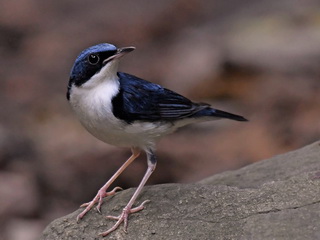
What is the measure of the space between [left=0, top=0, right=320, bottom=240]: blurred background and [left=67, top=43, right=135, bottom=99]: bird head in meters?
3.82

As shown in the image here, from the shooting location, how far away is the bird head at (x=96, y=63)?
18.4ft

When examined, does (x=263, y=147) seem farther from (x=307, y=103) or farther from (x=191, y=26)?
(x=191, y=26)

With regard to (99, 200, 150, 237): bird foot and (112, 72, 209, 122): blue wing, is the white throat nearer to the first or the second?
(112, 72, 209, 122): blue wing

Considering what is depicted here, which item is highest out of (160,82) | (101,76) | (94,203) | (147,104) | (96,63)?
(96,63)

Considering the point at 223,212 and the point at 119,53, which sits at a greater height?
the point at 119,53

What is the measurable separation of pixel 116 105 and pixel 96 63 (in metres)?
0.35

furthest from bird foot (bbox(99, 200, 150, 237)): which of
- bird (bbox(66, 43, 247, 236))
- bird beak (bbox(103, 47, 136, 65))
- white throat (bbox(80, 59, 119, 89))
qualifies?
bird beak (bbox(103, 47, 136, 65))

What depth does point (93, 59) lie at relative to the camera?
5613 mm

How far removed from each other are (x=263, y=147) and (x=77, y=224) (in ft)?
17.1

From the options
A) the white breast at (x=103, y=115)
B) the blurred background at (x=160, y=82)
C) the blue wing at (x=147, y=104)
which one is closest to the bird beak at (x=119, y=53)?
the white breast at (x=103, y=115)

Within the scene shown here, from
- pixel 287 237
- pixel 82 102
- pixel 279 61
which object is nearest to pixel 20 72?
pixel 279 61

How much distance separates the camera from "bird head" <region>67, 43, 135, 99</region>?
18.4 feet

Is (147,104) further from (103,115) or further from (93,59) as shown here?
(93,59)

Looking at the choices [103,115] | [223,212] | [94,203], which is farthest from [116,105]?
[223,212]
